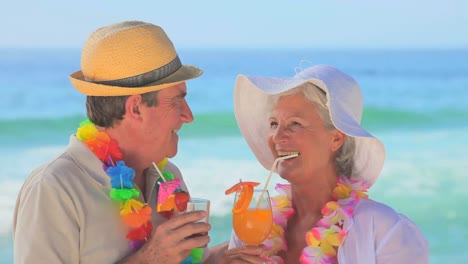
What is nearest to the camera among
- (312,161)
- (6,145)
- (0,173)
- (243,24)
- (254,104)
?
(312,161)

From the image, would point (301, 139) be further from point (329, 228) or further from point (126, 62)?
point (126, 62)

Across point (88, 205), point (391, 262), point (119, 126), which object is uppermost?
point (119, 126)

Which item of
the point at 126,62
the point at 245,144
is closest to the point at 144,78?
the point at 126,62

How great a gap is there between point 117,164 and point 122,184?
7 centimetres

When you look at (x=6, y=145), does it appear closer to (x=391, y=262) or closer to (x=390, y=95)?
(x=390, y=95)

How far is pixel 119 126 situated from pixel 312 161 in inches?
26.7

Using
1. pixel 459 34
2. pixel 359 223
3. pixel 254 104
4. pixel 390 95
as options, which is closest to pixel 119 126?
pixel 254 104

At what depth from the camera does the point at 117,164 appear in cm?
297

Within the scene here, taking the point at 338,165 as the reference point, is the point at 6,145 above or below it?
below

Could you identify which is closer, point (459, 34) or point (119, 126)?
point (119, 126)

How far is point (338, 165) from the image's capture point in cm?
324

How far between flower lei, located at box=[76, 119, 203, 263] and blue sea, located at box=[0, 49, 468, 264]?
241cm

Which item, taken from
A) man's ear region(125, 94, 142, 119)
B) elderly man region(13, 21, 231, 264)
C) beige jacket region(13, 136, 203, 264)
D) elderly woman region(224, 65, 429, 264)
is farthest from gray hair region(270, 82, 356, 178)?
beige jacket region(13, 136, 203, 264)

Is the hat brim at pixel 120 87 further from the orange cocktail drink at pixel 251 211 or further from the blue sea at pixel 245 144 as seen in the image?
the blue sea at pixel 245 144
